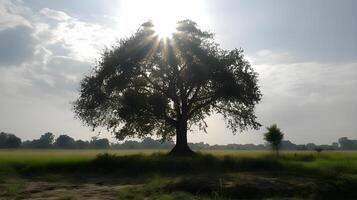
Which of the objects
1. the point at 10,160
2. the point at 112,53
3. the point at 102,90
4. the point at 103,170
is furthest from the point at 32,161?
the point at 112,53

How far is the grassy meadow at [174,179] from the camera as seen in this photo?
17.5 meters

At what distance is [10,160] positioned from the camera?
103 ft

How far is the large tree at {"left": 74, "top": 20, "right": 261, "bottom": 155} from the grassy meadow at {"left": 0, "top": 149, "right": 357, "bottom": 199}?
21.0 feet

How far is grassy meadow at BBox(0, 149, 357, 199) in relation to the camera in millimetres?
17453

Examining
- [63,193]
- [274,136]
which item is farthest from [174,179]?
[274,136]

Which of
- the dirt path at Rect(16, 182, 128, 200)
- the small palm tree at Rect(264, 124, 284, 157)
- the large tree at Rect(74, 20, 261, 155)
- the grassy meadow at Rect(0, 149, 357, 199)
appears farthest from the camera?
the small palm tree at Rect(264, 124, 284, 157)

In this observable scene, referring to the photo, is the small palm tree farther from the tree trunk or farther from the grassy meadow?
the tree trunk

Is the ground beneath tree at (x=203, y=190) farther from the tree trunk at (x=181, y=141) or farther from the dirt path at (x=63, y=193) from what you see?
the tree trunk at (x=181, y=141)

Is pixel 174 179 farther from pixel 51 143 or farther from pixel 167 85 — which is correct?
pixel 51 143

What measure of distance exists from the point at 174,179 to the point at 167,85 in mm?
20165

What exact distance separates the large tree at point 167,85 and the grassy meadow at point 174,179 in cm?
641

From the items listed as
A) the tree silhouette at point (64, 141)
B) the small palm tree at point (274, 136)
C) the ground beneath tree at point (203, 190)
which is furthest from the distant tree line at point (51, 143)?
the ground beneath tree at point (203, 190)

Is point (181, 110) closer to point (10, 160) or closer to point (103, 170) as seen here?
point (103, 170)

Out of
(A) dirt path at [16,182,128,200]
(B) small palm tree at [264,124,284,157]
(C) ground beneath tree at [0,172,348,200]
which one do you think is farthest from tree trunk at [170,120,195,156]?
(A) dirt path at [16,182,128,200]
